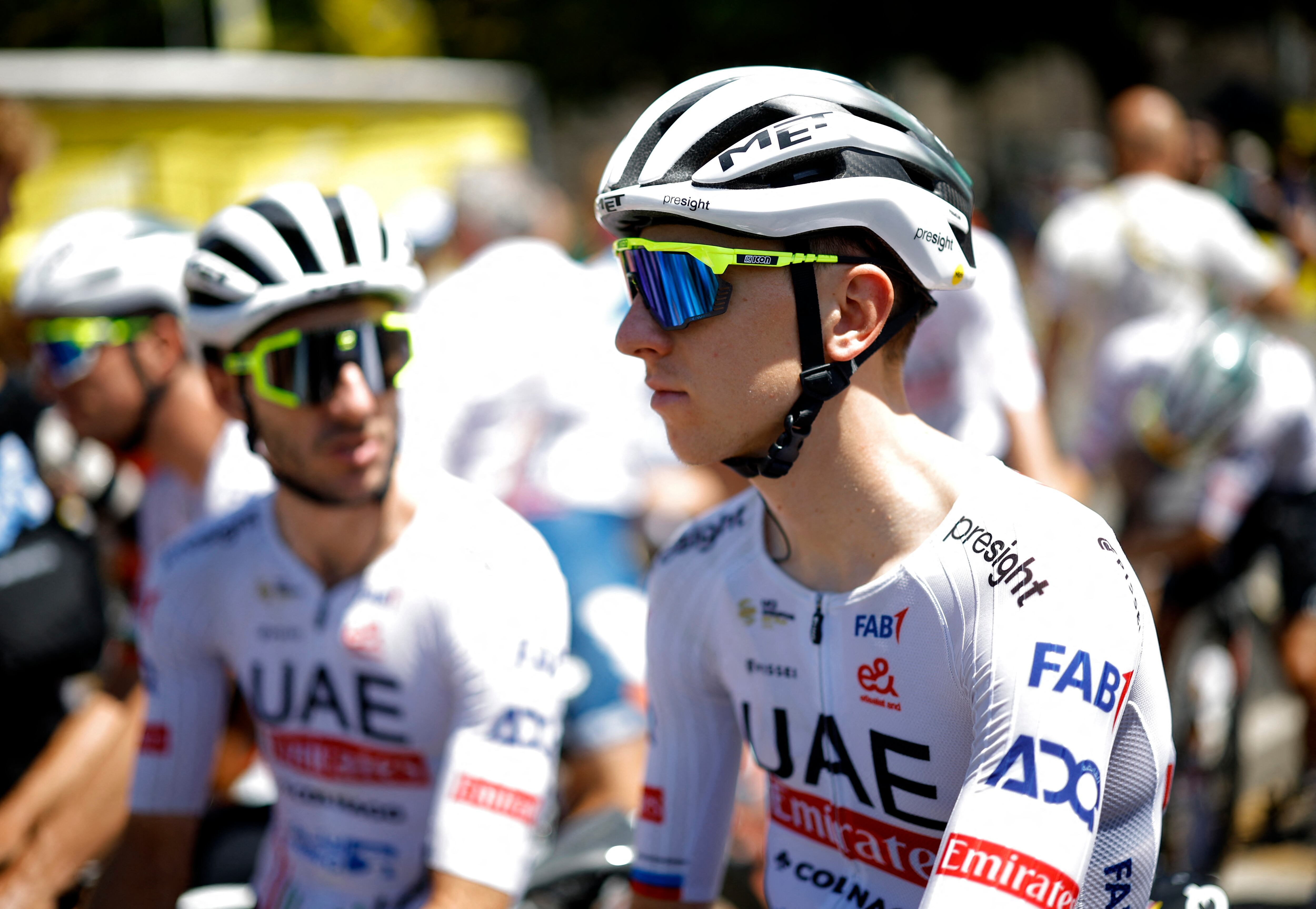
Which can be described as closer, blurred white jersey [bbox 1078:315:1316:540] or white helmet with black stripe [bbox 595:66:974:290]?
white helmet with black stripe [bbox 595:66:974:290]

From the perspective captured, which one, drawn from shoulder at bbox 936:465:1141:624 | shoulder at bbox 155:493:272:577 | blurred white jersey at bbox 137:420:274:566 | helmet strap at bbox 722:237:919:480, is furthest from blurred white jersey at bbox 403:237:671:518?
shoulder at bbox 936:465:1141:624

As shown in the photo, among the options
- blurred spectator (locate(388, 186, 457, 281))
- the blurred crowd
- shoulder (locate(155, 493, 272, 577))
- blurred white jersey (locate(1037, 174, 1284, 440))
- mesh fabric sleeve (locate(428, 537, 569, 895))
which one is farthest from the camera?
blurred spectator (locate(388, 186, 457, 281))

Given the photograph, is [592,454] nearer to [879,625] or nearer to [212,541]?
[212,541]

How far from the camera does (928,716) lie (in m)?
2.26

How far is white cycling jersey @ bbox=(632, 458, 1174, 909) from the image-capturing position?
6.67 feet

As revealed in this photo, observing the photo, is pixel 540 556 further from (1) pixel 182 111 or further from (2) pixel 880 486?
(1) pixel 182 111

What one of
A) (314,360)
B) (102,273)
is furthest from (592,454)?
(314,360)

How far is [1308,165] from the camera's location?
15.5m

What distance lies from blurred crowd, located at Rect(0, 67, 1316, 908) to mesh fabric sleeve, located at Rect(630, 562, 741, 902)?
2.42ft

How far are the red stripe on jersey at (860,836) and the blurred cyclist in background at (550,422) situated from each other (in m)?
2.47

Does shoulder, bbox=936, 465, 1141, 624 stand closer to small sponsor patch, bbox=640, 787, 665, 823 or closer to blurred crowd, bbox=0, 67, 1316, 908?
small sponsor patch, bbox=640, 787, 665, 823

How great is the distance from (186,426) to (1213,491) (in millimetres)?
3949

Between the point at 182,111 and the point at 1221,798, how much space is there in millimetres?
10491

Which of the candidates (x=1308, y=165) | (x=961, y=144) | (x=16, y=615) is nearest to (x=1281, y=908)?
(x=16, y=615)
